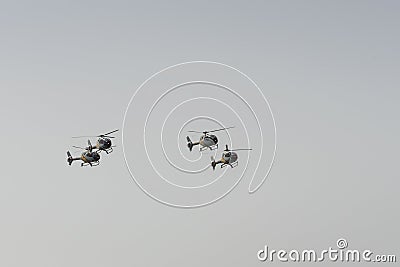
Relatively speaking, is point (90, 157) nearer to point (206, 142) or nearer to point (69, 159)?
point (69, 159)

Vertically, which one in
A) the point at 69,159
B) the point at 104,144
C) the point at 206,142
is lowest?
the point at 69,159

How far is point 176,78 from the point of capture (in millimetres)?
3309

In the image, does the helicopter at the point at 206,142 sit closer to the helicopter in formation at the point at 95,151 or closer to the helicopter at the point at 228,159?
the helicopter at the point at 228,159

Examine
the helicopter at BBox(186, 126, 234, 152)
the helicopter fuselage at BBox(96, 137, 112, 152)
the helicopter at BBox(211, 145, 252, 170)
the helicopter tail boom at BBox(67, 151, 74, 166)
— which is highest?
the helicopter at BBox(186, 126, 234, 152)

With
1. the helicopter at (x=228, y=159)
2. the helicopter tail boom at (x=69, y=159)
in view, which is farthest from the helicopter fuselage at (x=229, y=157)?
the helicopter tail boom at (x=69, y=159)

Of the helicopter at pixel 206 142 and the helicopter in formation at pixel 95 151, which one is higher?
the helicopter at pixel 206 142

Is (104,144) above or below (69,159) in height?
above

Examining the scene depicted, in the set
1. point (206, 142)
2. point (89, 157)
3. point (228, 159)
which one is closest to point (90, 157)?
point (89, 157)

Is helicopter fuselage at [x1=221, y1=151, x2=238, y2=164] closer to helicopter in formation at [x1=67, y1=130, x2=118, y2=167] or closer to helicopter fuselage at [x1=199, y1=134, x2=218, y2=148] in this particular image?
helicopter fuselage at [x1=199, y1=134, x2=218, y2=148]

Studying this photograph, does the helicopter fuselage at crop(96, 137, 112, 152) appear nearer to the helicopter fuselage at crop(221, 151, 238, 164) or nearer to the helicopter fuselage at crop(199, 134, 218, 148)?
the helicopter fuselage at crop(199, 134, 218, 148)

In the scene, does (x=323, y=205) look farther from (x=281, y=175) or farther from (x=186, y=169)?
(x=186, y=169)

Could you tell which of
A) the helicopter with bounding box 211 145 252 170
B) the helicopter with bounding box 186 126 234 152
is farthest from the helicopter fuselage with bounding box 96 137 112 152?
the helicopter with bounding box 211 145 252 170

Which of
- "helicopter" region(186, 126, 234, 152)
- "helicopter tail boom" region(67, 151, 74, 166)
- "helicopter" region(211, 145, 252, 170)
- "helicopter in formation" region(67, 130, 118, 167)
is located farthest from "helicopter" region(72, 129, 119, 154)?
"helicopter" region(211, 145, 252, 170)

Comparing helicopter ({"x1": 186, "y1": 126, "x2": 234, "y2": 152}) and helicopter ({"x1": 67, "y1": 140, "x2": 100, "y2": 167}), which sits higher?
helicopter ({"x1": 186, "y1": 126, "x2": 234, "y2": 152})
